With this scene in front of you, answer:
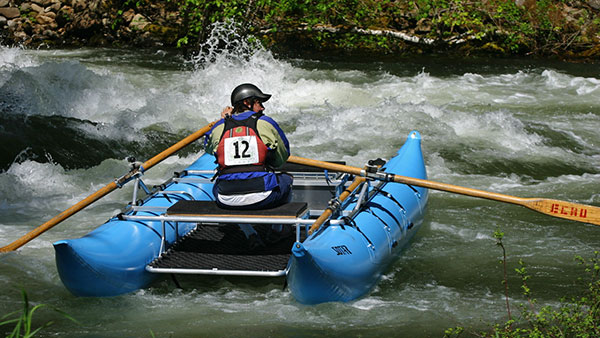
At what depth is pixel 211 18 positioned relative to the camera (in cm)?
1221

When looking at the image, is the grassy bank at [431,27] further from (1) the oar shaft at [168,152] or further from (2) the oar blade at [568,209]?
(2) the oar blade at [568,209]

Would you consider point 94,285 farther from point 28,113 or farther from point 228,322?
point 28,113

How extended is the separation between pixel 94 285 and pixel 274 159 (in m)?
1.31

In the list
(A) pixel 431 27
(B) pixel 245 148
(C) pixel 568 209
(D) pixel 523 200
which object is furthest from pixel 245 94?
(A) pixel 431 27

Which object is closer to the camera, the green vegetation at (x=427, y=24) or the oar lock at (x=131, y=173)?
the oar lock at (x=131, y=173)

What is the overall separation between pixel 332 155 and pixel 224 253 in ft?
11.9

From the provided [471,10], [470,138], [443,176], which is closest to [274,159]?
[443,176]

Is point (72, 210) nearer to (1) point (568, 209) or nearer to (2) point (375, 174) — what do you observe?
(2) point (375, 174)

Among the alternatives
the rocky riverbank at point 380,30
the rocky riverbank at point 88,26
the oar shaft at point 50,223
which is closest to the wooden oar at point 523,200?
the oar shaft at point 50,223

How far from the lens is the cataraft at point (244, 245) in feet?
14.0

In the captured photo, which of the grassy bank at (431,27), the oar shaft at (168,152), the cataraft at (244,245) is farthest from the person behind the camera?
the grassy bank at (431,27)

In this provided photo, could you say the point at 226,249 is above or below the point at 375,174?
below

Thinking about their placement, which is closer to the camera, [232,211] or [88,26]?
[232,211]

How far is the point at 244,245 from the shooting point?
4949 millimetres
